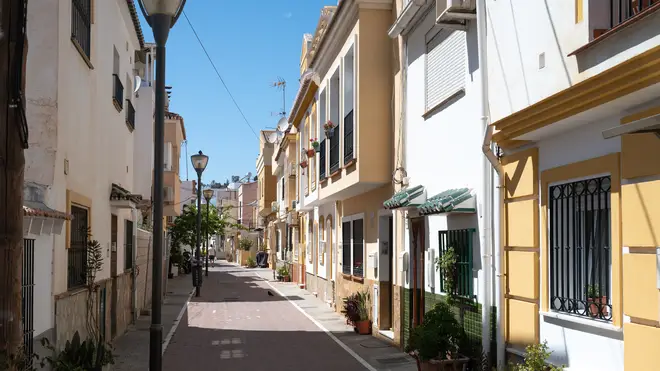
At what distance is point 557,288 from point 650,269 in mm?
1868

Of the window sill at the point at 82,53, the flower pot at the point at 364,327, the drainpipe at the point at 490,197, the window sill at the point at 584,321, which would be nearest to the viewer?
the window sill at the point at 584,321

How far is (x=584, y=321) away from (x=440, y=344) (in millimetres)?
3113

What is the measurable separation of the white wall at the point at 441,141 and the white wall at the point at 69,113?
537 cm

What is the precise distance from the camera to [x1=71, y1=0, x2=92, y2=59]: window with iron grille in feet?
33.8

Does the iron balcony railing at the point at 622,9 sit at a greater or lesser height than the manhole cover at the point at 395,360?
greater

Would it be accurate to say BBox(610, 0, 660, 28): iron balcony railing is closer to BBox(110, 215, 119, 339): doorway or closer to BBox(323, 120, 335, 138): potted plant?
BBox(110, 215, 119, 339): doorway

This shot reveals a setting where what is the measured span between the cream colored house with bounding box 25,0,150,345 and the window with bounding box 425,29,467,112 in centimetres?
547

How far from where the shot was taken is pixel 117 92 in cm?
1516

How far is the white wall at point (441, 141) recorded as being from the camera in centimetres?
1003

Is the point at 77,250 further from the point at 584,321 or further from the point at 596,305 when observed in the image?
the point at 596,305

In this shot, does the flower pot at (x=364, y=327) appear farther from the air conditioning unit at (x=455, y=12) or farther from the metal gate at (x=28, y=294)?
the metal gate at (x=28, y=294)

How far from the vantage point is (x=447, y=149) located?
11242 millimetres

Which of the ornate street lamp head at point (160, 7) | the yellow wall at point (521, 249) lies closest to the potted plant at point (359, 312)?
the yellow wall at point (521, 249)

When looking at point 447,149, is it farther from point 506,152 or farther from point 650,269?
point 650,269
